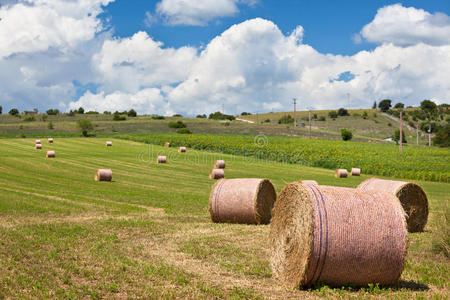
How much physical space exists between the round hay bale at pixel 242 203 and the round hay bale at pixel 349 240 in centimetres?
676

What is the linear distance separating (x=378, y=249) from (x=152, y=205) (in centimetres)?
1311

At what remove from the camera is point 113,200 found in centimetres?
2150

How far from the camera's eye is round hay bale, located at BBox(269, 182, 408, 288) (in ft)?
28.0

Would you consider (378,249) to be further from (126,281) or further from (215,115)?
(215,115)

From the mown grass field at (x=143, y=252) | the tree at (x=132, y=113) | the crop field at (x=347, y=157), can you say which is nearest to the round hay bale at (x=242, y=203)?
the mown grass field at (x=143, y=252)

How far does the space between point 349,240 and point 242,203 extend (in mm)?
7524

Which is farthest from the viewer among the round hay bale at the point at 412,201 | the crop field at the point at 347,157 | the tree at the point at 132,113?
the tree at the point at 132,113

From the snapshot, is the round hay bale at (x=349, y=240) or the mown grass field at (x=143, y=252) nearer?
the round hay bale at (x=349, y=240)

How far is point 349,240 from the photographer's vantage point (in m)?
8.55

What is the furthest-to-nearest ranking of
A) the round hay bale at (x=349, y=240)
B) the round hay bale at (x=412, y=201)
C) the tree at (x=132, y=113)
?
1. the tree at (x=132, y=113)
2. the round hay bale at (x=412, y=201)
3. the round hay bale at (x=349, y=240)

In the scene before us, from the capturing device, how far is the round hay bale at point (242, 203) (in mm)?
15859

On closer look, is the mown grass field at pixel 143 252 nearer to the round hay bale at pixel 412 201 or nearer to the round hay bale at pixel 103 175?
the round hay bale at pixel 412 201

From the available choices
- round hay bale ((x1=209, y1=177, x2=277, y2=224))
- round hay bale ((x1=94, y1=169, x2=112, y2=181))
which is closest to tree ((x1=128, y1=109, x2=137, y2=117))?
round hay bale ((x1=94, y1=169, x2=112, y2=181))

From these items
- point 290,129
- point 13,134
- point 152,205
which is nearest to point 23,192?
point 152,205
